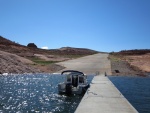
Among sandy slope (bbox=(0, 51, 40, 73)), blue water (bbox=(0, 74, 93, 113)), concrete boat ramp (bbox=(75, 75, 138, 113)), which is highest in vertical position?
sandy slope (bbox=(0, 51, 40, 73))

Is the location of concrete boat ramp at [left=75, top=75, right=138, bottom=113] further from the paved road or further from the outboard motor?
the paved road

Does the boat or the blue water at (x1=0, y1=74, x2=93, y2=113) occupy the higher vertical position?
the boat

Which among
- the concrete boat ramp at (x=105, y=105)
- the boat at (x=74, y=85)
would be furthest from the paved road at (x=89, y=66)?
the concrete boat ramp at (x=105, y=105)

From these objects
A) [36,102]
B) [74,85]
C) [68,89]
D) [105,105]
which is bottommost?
[36,102]

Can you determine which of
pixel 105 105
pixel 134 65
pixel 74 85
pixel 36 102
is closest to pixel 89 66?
pixel 134 65

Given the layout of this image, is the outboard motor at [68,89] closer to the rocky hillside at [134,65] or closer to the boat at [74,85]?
the boat at [74,85]

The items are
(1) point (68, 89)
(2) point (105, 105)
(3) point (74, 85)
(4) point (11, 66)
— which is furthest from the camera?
(4) point (11, 66)

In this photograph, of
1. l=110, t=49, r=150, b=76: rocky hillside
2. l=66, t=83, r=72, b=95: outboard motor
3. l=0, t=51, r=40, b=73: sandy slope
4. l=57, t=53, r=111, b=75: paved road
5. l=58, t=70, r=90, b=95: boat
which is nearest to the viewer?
l=66, t=83, r=72, b=95: outboard motor

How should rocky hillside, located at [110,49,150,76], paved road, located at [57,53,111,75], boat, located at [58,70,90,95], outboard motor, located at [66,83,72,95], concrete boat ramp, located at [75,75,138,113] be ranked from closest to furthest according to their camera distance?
concrete boat ramp, located at [75,75,138,113] → outboard motor, located at [66,83,72,95] → boat, located at [58,70,90,95] → rocky hillside, located at [110,49,150,76] → paved road, located at [57,53,111,75]

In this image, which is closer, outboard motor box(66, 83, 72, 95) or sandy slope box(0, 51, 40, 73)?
outboard motor box(66, 83, 72, 95)

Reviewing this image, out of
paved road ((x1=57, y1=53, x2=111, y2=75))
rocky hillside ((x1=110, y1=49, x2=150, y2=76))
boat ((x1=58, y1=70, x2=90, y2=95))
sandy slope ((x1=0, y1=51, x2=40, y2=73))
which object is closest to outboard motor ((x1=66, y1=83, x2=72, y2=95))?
boat ((x1=58, y1=70, x2=90, y2=95))

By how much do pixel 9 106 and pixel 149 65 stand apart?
61.3 meters

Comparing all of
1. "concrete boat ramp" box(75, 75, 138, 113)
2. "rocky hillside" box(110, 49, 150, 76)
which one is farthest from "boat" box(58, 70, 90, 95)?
"rocky hillside" box(110, 49, 150, 76)

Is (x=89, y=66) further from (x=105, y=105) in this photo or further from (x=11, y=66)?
(x=105, y=105)
